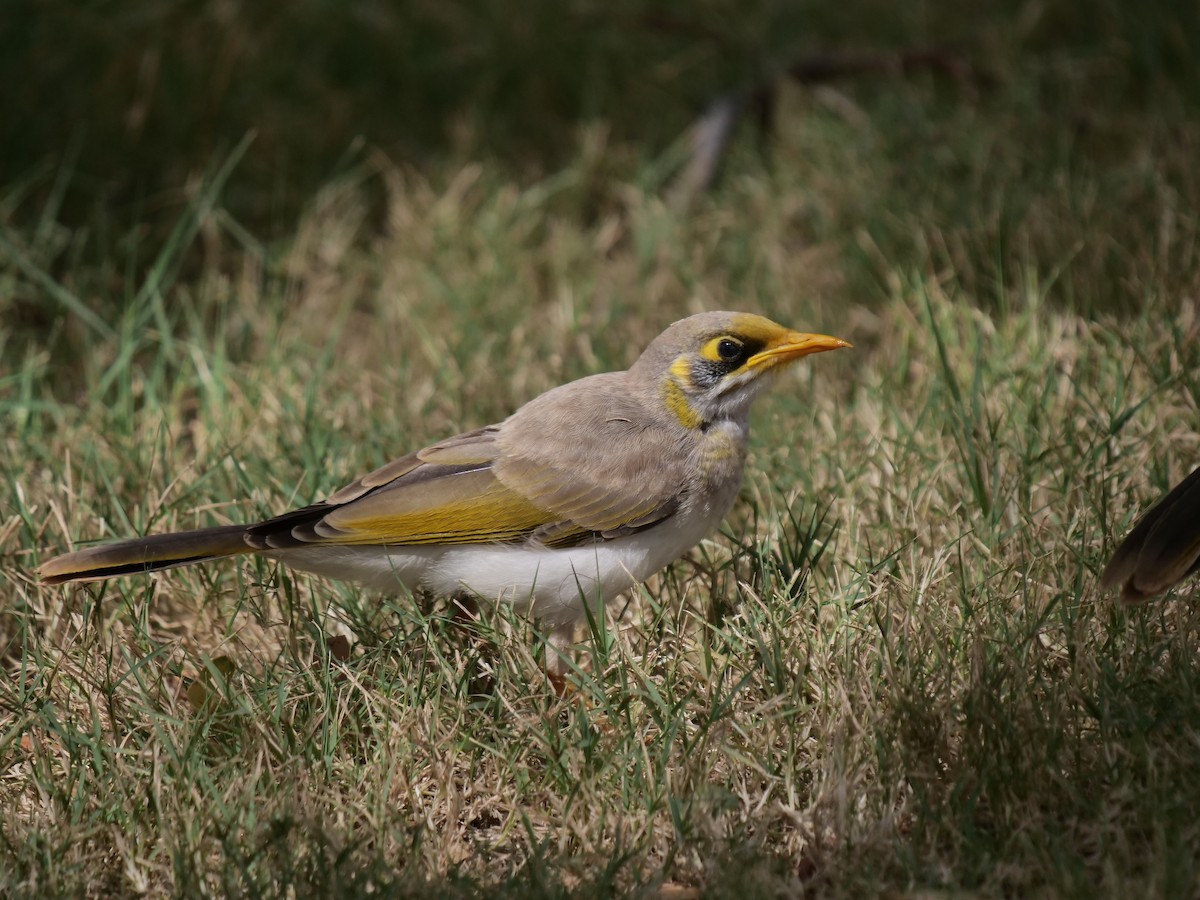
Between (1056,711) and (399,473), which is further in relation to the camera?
(399,473)

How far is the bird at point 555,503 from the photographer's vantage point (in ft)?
12.8

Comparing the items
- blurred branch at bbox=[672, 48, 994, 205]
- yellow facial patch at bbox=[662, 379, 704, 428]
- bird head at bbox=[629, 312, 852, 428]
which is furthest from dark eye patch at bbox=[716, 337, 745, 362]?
blurred branch at bbox=[672, 48, 994, 205]

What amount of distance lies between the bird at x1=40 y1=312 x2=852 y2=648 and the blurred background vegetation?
5.31 ft

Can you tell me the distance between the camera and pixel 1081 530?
411 cm

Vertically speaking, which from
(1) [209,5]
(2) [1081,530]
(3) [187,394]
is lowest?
(3) [187,394]

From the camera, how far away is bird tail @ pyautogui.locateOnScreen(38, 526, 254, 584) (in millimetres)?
3812

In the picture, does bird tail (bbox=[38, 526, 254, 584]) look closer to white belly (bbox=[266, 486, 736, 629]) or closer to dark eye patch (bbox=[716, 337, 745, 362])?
white belly (bbox=[266, 486, 736, 629])

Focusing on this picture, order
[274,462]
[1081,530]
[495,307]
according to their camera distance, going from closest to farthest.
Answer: [1081,530] < [274,462] < [495,307]

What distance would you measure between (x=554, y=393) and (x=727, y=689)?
1.11 metres

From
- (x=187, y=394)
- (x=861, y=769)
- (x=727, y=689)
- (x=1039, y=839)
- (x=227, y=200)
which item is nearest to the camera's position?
(x=1039, y=839)

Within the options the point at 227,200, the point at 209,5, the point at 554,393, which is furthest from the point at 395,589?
the point at 209,5

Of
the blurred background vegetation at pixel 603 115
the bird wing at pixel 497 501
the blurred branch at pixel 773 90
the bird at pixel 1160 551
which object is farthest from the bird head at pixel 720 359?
the blurred branch at pixel 773 90

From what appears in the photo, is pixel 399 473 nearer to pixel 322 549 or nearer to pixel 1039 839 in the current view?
pixel 322 549

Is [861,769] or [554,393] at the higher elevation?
[554,393]
